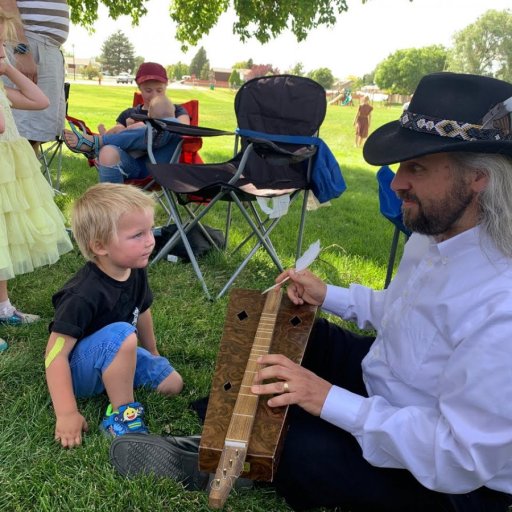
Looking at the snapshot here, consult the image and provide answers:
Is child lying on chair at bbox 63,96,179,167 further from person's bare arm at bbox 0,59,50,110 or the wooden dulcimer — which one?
the wooden dulcimer

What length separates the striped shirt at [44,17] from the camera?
4.52 m

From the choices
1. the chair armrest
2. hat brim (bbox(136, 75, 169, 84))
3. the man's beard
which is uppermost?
the man's beard

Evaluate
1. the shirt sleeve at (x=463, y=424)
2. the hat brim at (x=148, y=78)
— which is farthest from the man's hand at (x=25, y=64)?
the shirt sleeve at (x=463, y=424)

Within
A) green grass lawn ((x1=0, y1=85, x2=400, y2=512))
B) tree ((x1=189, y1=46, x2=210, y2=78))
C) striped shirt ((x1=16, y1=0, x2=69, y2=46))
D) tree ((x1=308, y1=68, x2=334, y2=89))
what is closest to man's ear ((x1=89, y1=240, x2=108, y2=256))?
green grass lawn ((x1=0, y1=85, x2=400, y2=512))

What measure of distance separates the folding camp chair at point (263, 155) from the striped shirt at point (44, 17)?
1.59 m

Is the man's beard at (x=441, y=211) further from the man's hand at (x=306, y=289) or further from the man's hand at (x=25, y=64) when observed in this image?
the man's hand at (x=25, y=64)

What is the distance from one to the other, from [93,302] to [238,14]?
8896 millimetres

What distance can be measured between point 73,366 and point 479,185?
158 cm

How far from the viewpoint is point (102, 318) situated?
6.91 ft

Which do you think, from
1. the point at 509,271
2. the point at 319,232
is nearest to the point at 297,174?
the point at 319,232

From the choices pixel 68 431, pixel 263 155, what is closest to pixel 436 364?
pixel 68 431

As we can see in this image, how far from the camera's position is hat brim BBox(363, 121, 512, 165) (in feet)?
4.58

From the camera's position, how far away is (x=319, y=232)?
5195 millimetres

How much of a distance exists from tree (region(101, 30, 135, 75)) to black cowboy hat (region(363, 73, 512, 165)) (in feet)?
331
